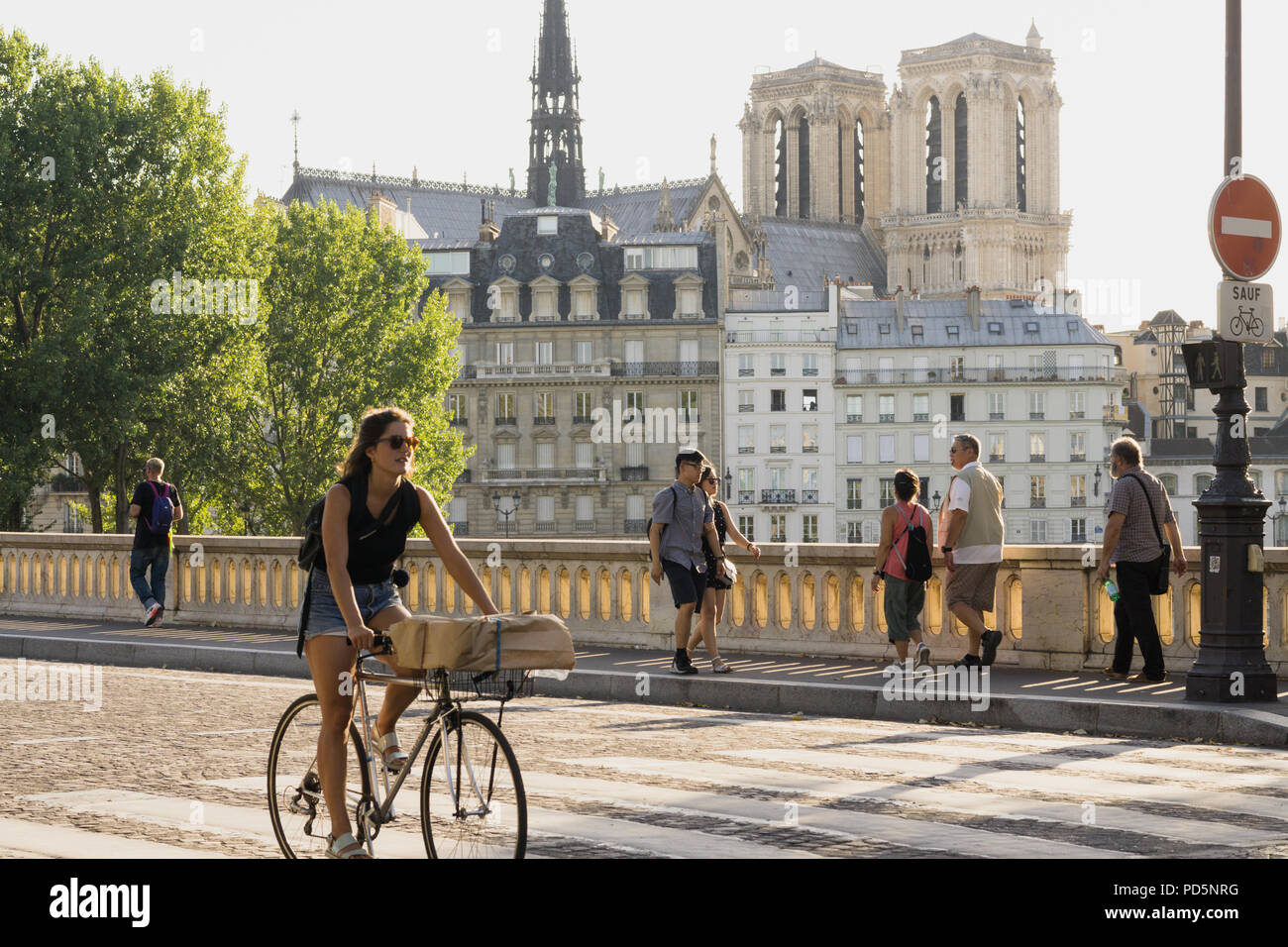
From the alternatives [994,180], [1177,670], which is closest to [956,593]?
[1177,670]

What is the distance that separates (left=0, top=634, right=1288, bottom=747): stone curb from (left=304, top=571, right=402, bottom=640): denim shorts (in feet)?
Result: 21.2

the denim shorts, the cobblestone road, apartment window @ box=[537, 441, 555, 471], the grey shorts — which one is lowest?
the cobblestone road

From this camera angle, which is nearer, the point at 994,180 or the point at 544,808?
the point at 544,808

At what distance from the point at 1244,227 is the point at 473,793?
810 centimetres

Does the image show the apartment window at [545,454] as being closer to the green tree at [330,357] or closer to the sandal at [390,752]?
the green tree at [330,357]

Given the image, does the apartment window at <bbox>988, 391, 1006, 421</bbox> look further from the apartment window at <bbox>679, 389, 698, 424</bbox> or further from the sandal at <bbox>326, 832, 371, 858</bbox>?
the sandal at <bbox>326, 832, 371, 858</bbox>

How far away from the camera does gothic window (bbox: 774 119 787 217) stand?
156625 millimetres

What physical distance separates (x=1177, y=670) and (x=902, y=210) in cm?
14004

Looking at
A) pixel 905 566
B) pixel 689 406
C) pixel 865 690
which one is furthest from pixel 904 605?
pixel 689 406

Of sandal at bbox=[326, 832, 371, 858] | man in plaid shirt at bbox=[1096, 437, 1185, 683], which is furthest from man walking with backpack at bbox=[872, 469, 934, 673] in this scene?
sandal at bbox=[326, 832, 371, 858]

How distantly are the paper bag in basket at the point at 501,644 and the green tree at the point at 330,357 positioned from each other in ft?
194
